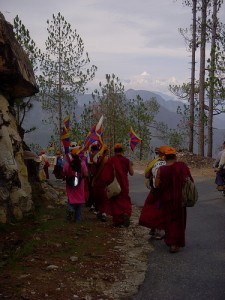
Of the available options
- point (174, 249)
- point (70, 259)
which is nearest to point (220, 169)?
point (174, 249)

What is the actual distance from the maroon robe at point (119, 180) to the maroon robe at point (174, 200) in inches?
72.0

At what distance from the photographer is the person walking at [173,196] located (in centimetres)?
673

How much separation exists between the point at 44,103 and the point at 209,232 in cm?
2711

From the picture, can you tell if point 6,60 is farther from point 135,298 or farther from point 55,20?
point 55,20

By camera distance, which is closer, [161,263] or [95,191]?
[161,263]

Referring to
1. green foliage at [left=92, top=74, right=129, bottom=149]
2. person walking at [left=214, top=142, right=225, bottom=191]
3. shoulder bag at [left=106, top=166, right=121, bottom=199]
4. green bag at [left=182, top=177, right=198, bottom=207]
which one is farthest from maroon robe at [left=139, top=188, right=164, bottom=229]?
green foliage at [left=92, top=74, right=129, bottom=149]

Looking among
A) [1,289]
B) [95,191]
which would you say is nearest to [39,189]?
[95,191]

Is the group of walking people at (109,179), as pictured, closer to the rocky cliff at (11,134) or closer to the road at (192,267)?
the rocky cliff at (11,134)

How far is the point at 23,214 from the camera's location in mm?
8617

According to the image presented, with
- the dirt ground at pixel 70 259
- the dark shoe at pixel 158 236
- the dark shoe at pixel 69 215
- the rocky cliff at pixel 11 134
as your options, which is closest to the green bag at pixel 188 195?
the dirt ground at pixel 70 259

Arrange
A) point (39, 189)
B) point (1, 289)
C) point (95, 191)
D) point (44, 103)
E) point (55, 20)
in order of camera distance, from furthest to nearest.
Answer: point (44, 103) < point (55, 20) < point (39, 189) < point (95, 191) < point (1, 289)

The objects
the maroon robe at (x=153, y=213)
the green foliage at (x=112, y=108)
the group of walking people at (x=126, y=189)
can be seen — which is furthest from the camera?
the green foliage at (x=112, y=108)

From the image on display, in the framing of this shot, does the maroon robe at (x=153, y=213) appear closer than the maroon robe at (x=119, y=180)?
Yes

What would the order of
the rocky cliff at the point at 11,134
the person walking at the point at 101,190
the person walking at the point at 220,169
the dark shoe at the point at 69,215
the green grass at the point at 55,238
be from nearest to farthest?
1. the green grass at the point at 55,238
2. the rocky cliff at the point at 11,134
3. the dark shoe at the point at 69,215
4. the person walking at the point at 101,190
5. the person walking at the point at 220,169
